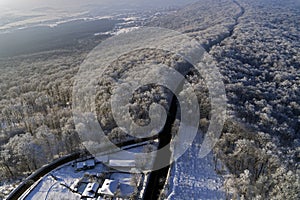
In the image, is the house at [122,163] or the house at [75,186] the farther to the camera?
the house at [122,163]

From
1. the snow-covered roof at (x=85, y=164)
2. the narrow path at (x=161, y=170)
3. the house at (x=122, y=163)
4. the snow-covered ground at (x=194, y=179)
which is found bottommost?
the snow-covered ground at (x=194, y=179)

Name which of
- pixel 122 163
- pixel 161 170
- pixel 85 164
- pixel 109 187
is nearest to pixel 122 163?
pixel 122 163

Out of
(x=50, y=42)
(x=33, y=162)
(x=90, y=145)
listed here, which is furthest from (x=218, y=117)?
(x=50, y=42)

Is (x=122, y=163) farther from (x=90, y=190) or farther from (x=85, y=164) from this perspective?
(x=90, y=190)

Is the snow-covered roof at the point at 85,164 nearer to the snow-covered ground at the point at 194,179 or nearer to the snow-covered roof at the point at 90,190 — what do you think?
the snow-covered roof at the point at 90,190

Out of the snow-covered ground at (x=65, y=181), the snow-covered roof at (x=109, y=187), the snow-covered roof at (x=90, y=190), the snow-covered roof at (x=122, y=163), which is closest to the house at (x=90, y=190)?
the snow-covered roof at (x=90, y=190)
